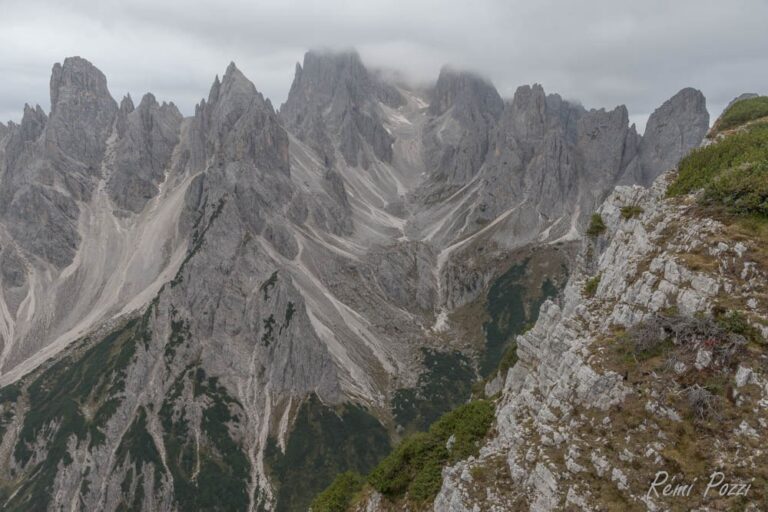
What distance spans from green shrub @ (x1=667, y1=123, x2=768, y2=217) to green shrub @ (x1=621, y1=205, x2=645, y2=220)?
2.92 meters

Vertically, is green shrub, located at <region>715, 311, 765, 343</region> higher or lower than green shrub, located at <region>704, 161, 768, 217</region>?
lower

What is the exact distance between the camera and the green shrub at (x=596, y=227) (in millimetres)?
51375

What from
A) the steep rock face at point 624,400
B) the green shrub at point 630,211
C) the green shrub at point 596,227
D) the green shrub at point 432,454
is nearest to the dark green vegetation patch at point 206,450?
the green shrub at point 432,454

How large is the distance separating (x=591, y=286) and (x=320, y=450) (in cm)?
11793

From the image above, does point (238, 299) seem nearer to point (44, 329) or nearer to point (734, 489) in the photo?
point (44, 329)

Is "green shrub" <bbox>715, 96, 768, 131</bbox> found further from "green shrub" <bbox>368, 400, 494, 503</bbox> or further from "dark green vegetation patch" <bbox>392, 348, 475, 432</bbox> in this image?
"dark green vegetation patch" <bbox>392, 348, 475, 432</bbox>

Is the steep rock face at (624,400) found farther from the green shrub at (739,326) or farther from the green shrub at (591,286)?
the green shrub at (591,286)

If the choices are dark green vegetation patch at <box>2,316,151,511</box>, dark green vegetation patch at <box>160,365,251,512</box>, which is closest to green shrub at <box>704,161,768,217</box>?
dark green vegetation patch at <box>160,365,251,512</box>

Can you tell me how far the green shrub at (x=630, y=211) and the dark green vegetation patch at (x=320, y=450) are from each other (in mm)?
111375

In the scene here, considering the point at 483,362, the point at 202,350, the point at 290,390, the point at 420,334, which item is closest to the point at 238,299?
the point at 202,350

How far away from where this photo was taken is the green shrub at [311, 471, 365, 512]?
A: 147 ft

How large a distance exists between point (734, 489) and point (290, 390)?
142m

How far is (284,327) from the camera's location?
159 meters

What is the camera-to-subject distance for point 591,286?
40.3 m
